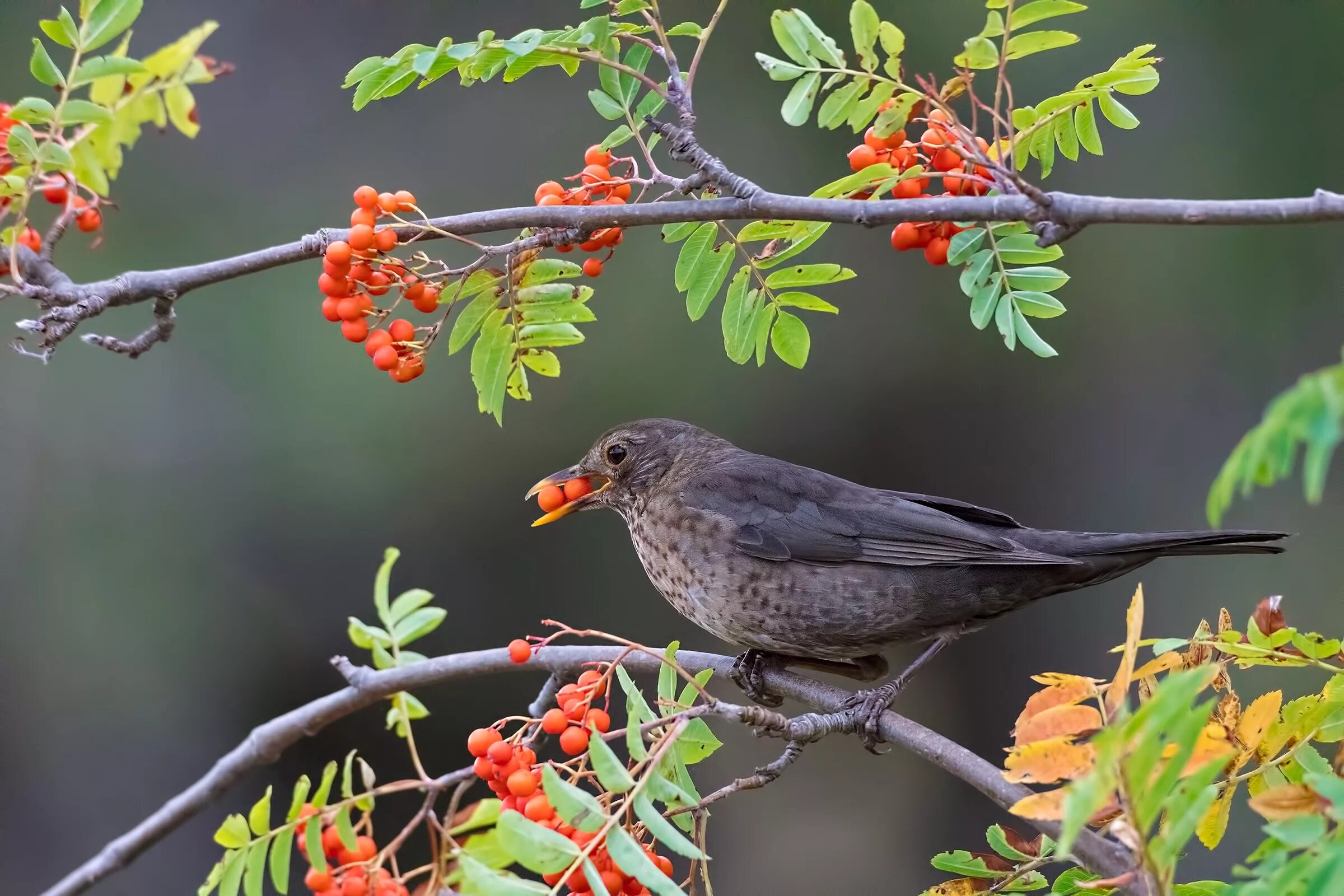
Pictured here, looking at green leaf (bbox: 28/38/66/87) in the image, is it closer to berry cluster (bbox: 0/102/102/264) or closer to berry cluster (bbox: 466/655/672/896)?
berry cluster (bbox: 0/102/102/264)

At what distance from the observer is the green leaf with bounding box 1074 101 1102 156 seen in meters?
2.40

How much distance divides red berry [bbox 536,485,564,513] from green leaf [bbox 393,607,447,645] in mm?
1643

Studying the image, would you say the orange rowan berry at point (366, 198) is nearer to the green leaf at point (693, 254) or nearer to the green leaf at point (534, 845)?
the green leaf at point (693, 254)

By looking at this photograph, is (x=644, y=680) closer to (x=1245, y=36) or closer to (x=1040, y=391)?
(x=1040, y=391)

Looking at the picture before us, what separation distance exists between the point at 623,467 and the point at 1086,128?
1.66 metres

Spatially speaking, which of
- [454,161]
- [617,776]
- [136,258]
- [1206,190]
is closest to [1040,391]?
[1206,190]

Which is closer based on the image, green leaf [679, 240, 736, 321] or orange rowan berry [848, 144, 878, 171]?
orange rowan berry [848, 144, 878, 171]

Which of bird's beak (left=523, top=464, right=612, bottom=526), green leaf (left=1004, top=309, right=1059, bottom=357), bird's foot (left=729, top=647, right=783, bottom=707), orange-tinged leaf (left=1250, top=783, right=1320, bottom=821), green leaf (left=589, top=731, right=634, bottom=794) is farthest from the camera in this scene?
bird's beak (left=523, top=464, right=612, bottom=526)

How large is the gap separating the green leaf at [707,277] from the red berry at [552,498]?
1145 mm

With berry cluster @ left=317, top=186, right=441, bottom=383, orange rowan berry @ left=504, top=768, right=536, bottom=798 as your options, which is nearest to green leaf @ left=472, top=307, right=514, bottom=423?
berry cluster @ left=317, top=186, right=441, bottom=383

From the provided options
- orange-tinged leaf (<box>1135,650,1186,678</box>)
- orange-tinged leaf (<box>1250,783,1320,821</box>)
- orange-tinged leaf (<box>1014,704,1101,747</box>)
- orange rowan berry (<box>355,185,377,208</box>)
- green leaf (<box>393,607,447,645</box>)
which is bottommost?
orange-tinged leaf (<box>1250,783,1320,821</box>)

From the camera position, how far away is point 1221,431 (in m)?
6.46

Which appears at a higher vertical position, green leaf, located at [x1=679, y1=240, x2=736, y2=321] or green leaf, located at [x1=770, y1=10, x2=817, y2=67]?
green leaf, located at [x1=770, y1=10, x2=817, y2=67]

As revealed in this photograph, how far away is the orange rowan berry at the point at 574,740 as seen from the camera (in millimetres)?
2027
